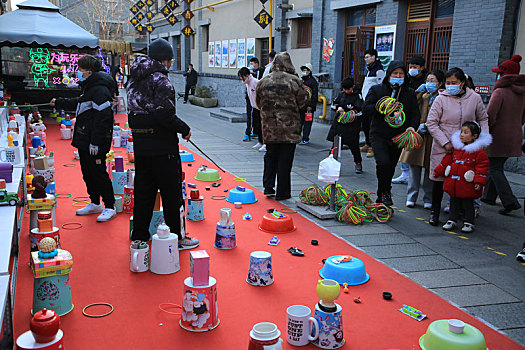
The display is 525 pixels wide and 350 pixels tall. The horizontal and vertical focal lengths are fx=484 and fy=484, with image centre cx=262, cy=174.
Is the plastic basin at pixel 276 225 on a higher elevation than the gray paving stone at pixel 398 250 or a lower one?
higher

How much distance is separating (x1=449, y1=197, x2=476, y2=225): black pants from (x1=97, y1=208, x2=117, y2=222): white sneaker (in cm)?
372

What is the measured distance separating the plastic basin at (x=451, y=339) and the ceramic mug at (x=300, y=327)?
0.69 meters

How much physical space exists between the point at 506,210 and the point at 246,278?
3.76 m

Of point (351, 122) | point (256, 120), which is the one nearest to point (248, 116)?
point (256, 120)

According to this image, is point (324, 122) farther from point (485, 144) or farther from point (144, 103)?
point (144, 103)

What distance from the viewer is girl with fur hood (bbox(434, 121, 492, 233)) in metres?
4.98

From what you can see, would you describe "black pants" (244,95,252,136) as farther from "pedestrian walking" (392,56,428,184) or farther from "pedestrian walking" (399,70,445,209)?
"pedestrian walking" (399,70,445,209)

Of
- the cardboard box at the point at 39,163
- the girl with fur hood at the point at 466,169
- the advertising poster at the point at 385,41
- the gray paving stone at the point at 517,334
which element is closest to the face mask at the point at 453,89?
the girl with fur hood at the point at 466,169

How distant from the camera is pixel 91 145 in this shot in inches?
197

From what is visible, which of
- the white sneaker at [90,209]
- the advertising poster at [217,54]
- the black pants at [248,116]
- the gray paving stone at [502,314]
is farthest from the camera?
the advertising poster at [217,54]

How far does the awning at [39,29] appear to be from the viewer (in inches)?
503

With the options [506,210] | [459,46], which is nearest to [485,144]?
[506,210]

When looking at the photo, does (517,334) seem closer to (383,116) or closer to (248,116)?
(383,116)

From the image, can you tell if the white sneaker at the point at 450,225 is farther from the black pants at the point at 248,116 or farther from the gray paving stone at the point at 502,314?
the black pants at the point at 248,116
